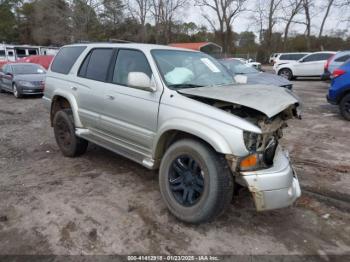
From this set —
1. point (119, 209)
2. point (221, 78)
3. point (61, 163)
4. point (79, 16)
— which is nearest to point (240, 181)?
point (119, 209)

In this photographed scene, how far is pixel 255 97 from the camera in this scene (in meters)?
3.10

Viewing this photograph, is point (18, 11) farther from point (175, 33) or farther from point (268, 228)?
point (268, 228)

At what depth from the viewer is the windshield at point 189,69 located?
3.66 m

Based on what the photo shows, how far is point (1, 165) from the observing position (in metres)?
4.96

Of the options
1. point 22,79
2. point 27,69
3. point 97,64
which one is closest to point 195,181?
point 97,64

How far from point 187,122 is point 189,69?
1107mm

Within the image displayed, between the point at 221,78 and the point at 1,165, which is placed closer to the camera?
the point at 221,78

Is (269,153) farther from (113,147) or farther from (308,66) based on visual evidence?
(308,66)

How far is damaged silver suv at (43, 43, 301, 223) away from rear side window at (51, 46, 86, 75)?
0.24 m

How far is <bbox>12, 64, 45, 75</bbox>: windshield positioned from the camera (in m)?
13.0

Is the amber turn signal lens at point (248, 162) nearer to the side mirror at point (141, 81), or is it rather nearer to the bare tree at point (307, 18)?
the side mirror at point (141, 81)

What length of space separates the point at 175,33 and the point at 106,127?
4801 cm

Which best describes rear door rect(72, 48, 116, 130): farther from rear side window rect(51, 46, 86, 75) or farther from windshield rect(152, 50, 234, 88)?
windshield rect(152, 50, 234, 88)

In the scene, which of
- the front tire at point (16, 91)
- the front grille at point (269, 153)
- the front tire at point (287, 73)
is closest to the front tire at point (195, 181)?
the front grille at point (269, 153)
